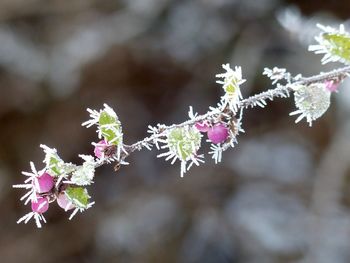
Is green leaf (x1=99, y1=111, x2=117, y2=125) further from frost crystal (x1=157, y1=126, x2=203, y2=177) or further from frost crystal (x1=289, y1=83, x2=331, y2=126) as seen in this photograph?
frost crystal (x1=289, y1=83, x2=331, y2=126)

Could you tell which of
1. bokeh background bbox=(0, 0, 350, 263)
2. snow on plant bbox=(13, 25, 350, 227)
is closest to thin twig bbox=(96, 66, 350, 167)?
snow on plant bbox=(13, 25, 350, 227)

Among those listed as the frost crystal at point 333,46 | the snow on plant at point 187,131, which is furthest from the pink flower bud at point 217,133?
the frost crystal at point 333,46

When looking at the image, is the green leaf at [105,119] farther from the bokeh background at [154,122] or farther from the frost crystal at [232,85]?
the bokeh background at [154,122]

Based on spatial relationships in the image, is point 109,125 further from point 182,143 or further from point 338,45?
point 338,45

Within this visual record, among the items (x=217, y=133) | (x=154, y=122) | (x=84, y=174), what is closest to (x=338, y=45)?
(x=217, y=133)

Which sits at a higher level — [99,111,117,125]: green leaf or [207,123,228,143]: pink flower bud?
[99,111,117,125]: green leaf
